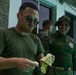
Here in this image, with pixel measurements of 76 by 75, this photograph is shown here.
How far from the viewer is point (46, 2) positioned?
175 inches

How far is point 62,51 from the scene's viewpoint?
306cm

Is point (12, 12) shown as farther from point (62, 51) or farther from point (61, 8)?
point (61, 8)

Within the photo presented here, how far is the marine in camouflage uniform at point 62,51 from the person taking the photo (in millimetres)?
3041

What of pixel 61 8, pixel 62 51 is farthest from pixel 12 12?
pixel 61 8

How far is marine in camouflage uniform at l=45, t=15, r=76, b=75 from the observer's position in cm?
304

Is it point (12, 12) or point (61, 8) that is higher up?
point (61, 8)

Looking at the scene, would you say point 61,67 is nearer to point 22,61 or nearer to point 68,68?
point 68,68

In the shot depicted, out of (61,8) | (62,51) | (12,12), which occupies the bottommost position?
(62,51)

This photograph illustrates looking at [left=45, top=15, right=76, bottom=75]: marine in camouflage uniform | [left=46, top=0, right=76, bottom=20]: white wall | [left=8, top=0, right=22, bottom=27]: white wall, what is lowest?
[left=45, top=15, right=76, bottom=75]: marine in camouflage uniform

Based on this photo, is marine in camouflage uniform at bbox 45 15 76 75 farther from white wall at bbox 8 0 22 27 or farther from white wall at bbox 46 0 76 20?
white wall at bbox 46 0 76 20

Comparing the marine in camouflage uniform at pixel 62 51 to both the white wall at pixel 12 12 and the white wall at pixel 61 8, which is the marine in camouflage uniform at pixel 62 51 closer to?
the white wall at pixel 12 12

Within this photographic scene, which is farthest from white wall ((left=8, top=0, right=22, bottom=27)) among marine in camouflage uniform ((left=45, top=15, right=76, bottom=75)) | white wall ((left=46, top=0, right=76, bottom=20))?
white wall ((left=46, top=0, right=76, bottom=20))

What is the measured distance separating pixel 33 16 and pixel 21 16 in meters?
0.09

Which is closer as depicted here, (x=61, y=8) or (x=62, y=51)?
(x=62, y=51)
